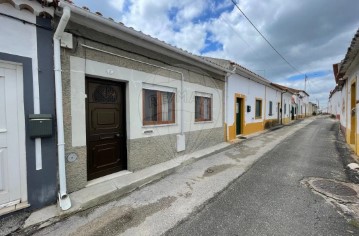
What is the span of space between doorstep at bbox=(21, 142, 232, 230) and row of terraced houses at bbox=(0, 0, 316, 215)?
14 cm

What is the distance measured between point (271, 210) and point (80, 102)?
391 cm

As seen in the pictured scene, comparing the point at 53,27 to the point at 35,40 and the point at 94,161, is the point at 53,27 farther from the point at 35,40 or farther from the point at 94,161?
the point at 94,161

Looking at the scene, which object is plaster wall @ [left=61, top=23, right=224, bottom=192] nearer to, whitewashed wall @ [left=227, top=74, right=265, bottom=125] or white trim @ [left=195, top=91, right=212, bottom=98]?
white trim @ [left=195, top=91, right=212, bottom=98]

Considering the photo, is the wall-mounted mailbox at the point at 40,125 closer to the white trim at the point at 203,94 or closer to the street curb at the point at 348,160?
the white trim at the point at 203,94

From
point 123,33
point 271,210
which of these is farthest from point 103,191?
point 123,33

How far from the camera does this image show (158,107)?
5395mm

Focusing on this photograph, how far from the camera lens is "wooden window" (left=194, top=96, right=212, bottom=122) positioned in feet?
22.8

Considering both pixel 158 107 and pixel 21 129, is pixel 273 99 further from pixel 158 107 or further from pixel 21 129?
pixel 21 129

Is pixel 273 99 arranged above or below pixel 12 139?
above

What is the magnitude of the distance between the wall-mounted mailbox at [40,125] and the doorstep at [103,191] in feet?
3.96

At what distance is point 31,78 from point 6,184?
65.5 inches

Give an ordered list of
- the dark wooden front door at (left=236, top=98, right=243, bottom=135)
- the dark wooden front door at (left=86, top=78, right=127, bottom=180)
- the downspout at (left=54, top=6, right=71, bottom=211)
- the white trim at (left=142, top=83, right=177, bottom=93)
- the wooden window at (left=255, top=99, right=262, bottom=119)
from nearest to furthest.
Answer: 1. the downspout at (left=54, top=6, right=71, bottom=211)
2. the dark wooden front door at (left=86, top=78, right=127, bottom=180)
3. the white trim at (left=142, top=83, right=177, bottom=93)
4. the dark wooden front door at (left=236, top=98, right=243, bottom=135)
5. the wooden window at (left=255, top=99, right=262, bottom=119)

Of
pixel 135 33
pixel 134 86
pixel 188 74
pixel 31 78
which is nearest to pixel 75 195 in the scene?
pixel 31 78

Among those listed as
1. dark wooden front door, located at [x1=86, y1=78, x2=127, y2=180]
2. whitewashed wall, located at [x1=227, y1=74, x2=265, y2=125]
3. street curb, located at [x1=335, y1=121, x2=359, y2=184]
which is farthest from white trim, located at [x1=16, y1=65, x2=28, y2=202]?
whitewashed wall, located at [x1=227, y1=74, x2=265, y2=125]
